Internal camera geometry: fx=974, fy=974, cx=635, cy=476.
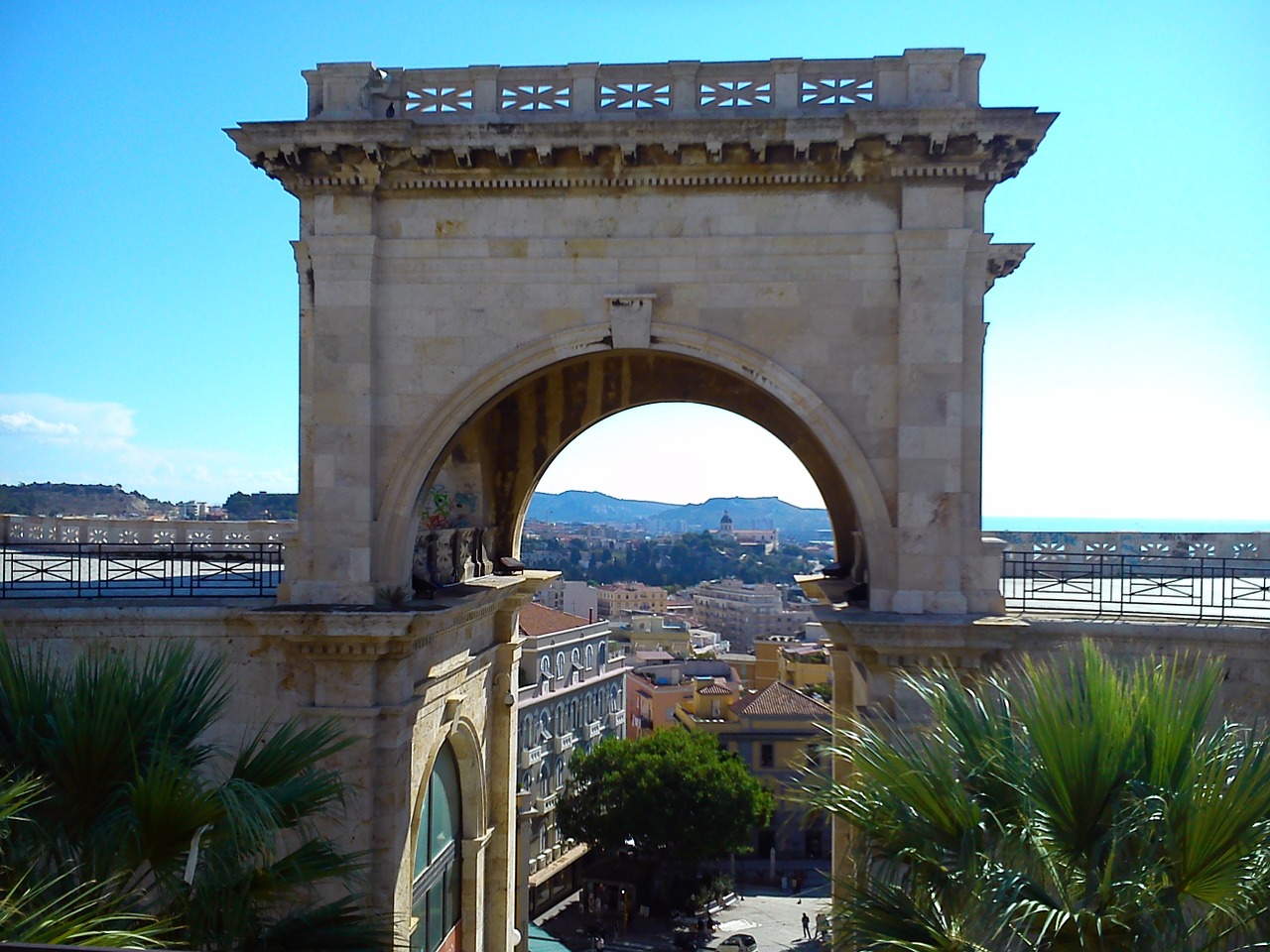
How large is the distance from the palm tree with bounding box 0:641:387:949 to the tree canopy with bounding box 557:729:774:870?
34.6 meters

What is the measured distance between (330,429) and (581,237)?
3.64 m

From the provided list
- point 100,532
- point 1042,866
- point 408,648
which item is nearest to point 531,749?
point 100,532

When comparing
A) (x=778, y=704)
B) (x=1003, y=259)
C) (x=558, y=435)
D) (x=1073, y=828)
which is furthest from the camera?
(x=778, y=704)

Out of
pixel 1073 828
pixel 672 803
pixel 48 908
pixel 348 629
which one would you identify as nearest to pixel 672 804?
pixel 672 803

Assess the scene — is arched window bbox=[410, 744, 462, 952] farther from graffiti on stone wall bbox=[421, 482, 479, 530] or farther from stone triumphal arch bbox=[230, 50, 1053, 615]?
stone triumphal arch bbox=[230, 50, 1053, 615]

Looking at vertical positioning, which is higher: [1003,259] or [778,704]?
[1003,259]

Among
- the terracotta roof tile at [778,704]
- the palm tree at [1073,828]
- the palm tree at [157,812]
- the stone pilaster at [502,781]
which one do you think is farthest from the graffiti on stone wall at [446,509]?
the terracotta roof tile at [778,704]

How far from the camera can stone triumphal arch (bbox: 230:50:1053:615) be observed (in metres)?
10.8

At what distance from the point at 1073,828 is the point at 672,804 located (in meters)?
36.2

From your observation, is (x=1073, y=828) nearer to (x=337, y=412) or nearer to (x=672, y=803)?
(x=337, y=412)

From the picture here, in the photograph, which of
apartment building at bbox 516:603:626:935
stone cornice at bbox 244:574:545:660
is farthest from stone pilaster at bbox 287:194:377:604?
apartment building at bbox 516:603:626:935

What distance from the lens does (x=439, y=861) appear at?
13.5m

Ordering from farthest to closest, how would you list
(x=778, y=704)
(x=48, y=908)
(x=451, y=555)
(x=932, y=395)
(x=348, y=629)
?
(x=778, y=704), (x=451, y=555), (x=932, y=395), (x=348, y=629), (x=48, y=908)

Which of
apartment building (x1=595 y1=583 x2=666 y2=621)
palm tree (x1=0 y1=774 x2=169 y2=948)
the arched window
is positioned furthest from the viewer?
apartment building (x1=595 y1=583 x2=666 y2=621)
